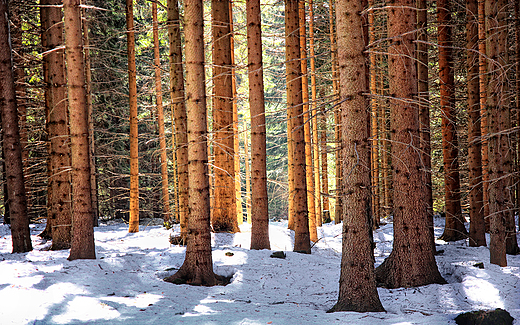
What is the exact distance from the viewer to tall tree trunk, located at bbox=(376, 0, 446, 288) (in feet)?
21.5

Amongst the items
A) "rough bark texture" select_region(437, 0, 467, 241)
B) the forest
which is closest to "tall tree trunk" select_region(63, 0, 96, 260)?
the forest

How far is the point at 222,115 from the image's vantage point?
11508 millimetres

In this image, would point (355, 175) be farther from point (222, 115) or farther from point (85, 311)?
point (222, 115)

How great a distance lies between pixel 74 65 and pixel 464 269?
8635 millimetres

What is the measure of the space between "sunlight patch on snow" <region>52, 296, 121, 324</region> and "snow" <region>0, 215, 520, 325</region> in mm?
11

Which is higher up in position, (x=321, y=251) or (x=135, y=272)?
(x=135, y=272)

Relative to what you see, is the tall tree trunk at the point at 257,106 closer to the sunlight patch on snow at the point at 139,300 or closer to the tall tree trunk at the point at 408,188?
the tall tree trunk at the point at 408,188

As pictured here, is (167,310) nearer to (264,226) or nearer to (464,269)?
(264,226)

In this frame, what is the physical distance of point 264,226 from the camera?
9438 mm

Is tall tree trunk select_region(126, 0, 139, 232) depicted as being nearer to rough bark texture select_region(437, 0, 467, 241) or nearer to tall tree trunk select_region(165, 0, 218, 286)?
→ tall tree trunk select_region(165, 0, 218, 286)

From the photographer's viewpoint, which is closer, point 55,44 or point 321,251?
point 55,44

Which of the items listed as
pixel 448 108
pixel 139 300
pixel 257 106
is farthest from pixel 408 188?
pixel 448 108

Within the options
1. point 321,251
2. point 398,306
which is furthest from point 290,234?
point 398,306

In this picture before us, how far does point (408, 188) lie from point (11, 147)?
8695 mm
